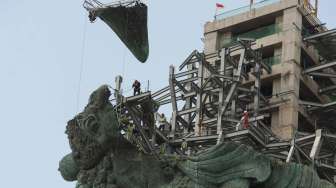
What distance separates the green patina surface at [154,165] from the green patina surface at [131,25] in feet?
10.7

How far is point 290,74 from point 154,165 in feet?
124

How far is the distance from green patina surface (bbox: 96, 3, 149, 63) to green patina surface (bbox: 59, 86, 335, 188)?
3270 millimetres

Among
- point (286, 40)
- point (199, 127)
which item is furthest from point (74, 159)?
point (286, 40)

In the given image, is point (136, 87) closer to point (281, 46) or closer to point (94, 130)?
point (281, 46)

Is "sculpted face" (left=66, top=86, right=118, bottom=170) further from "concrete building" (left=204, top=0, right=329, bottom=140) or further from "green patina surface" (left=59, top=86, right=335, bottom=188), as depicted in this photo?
"concrete building" (left=204, top=0, right=329, bottom=140)

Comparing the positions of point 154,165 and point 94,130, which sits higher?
point 94,130

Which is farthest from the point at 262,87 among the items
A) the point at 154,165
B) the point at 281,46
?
the point at 154,165

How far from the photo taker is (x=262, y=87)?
61531 millimetres

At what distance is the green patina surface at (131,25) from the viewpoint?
25594 mm

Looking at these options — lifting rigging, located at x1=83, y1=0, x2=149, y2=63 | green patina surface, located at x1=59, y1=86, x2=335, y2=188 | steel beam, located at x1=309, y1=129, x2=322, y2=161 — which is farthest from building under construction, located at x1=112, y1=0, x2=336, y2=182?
green patina surface, located at x1=59, y1=86, x2=335, y2=188

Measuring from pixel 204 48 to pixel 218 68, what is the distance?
525 centimetres

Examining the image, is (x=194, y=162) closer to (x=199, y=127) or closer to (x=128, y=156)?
(x=128, y=156)

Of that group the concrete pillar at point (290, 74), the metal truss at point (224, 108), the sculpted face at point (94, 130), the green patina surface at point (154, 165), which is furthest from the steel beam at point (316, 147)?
the sculpted face at point (94, 130)

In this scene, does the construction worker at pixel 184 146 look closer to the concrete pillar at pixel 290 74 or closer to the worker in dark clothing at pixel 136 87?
the worker in dark clothing at pixel 136 87
